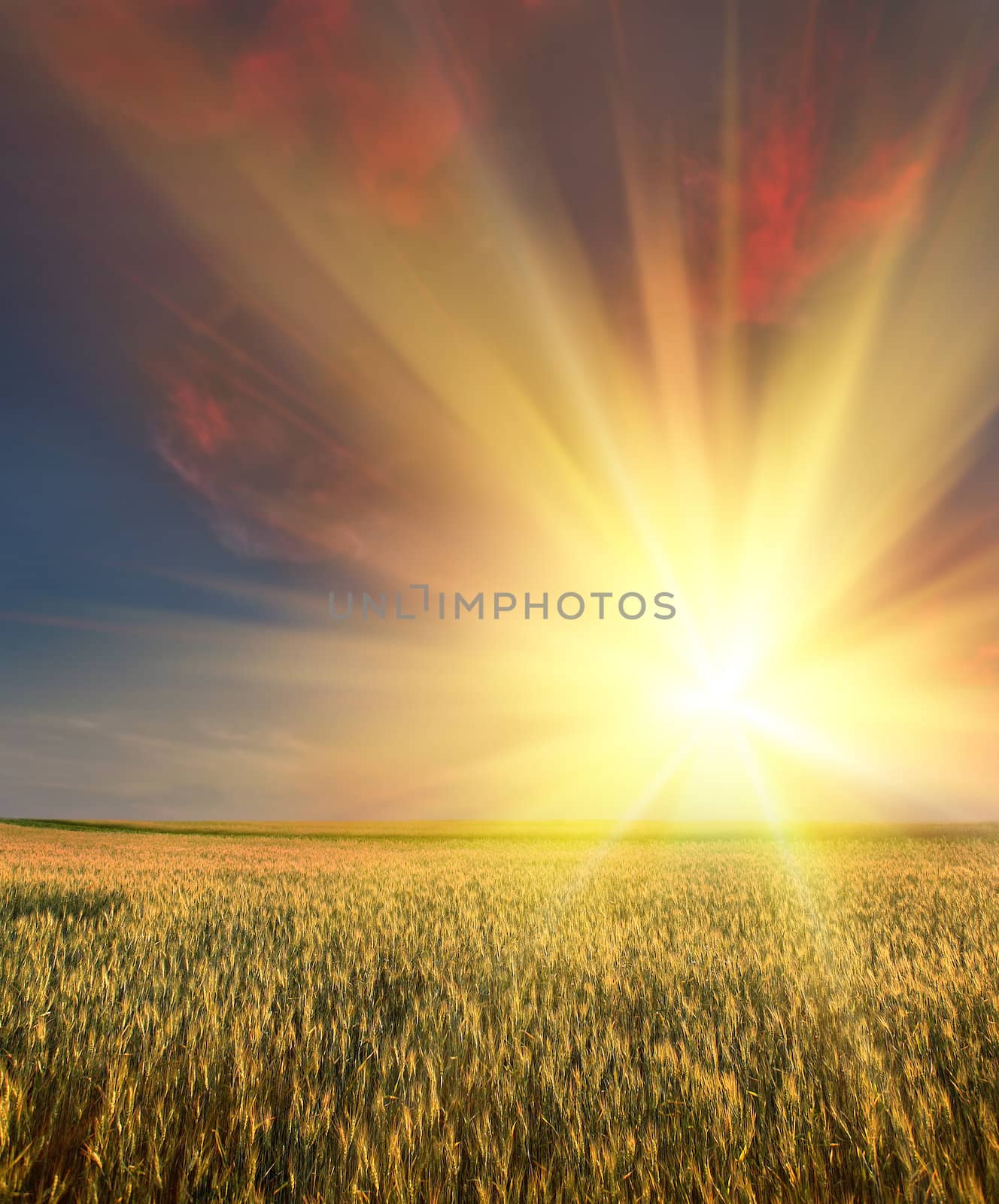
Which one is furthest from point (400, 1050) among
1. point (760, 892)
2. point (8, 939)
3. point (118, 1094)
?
point (760, 892)

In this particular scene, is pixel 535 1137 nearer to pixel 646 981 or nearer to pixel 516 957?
pixel 646 981

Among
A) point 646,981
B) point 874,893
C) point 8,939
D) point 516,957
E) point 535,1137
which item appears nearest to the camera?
point 535,1137

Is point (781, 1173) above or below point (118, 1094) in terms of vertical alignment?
below

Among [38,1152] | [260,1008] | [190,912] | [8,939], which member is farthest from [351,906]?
[38,1152]

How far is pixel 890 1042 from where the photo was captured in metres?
4.46

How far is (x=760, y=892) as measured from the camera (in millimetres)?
12648

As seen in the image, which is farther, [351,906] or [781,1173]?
[351,906]

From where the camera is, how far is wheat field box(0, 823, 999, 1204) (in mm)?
2861

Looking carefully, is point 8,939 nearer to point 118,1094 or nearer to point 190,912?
point 190,912

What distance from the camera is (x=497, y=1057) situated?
3891 millimetres

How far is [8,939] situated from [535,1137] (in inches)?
289

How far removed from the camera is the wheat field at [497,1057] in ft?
9.39

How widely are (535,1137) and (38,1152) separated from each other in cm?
222

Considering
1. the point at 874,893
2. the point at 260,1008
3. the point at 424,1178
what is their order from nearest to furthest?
the point at 424,1178
the point at 260,1008
the point at 874,893
